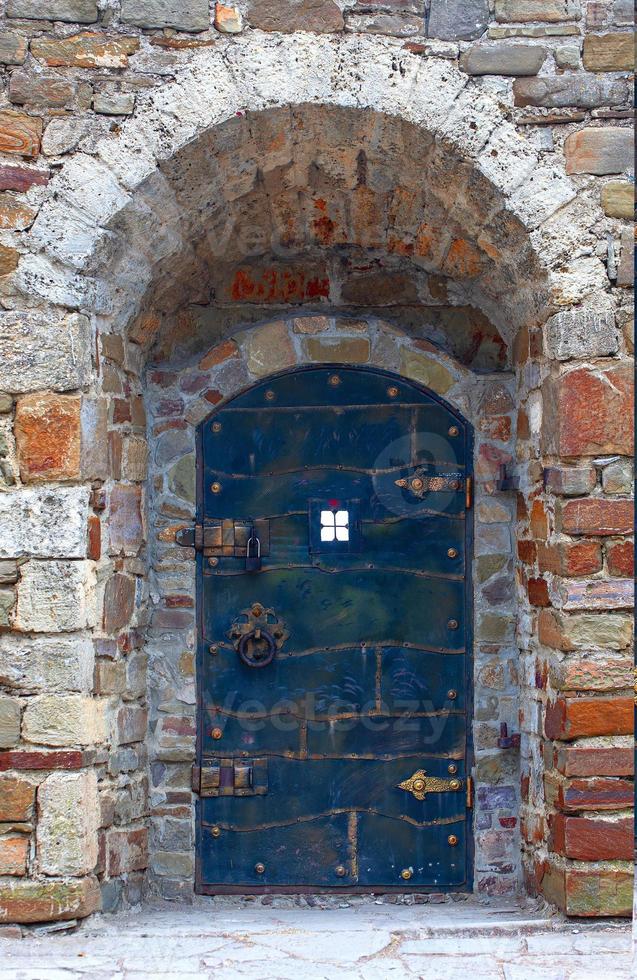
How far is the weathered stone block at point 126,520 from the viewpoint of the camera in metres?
3.12

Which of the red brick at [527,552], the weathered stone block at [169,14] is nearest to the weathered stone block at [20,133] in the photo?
the weathered stone block at [169,14]

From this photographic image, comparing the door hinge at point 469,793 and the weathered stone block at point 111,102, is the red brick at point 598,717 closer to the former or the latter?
the door hinge at point 469,793

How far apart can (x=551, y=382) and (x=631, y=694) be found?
38.0 inches

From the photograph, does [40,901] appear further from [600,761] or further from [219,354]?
[219,354]

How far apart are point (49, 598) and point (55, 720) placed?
1.17ft

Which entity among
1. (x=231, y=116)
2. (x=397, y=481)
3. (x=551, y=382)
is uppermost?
(x=231, y=116)

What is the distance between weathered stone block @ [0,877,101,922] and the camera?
2.83 metres

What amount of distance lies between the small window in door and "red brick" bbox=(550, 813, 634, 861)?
1136mm

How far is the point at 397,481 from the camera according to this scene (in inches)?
134

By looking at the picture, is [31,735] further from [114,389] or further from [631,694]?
[631,694]

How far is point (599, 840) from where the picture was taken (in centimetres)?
291

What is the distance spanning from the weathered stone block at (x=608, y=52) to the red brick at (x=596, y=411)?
0.90 metres

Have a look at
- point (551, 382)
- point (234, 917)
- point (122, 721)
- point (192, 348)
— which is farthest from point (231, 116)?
point (234, 917)

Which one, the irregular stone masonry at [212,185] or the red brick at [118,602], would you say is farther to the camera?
the red brick at [118,602]
